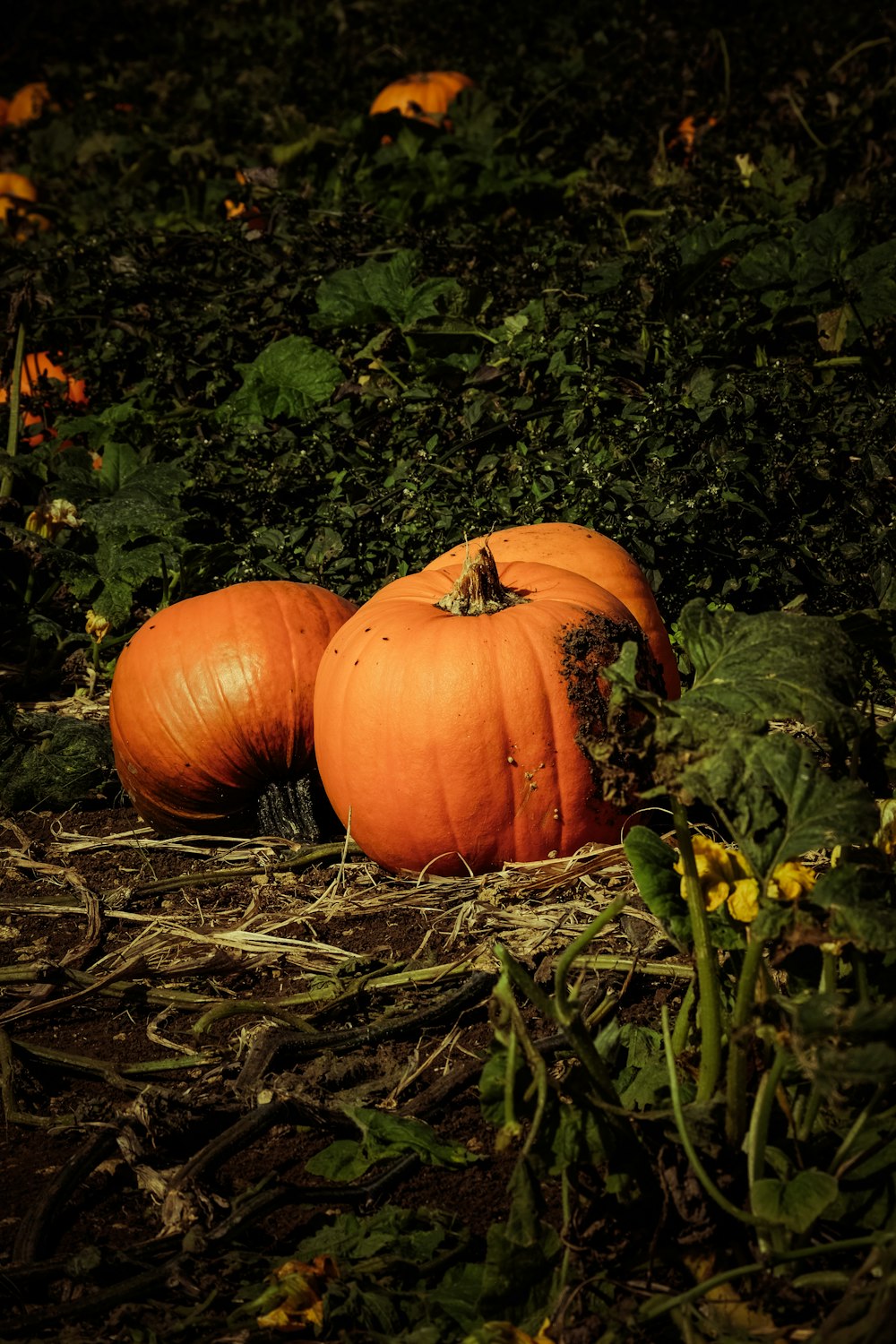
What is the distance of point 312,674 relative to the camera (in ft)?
9.39

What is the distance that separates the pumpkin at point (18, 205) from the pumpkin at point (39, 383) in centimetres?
123

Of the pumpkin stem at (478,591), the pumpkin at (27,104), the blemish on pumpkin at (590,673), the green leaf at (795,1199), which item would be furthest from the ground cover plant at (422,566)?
the pumpkin at (27,104)

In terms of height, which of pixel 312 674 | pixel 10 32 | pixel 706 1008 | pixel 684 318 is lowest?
pixel 706 1008

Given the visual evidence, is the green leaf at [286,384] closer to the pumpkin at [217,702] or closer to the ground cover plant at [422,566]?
the ground cover plant at [422,566]

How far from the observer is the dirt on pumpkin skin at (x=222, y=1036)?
4.99ft

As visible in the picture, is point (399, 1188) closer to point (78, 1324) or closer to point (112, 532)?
point (78, 1324)

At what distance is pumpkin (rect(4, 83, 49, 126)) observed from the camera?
8.23m

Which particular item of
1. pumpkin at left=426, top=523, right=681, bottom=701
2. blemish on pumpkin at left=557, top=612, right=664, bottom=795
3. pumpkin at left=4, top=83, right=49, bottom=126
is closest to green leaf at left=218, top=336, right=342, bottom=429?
pumpkin at left=426, top=523, right=681, bottom=701

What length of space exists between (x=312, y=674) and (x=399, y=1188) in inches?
58.7

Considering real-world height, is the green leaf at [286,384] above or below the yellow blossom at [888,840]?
above

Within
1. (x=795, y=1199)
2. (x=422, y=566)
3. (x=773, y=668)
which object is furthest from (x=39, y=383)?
(x=795, y=1199)

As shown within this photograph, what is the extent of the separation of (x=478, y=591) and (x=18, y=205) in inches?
200

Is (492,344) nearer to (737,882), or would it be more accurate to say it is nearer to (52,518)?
(52,518)

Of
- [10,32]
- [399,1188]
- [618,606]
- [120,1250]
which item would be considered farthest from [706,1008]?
[10,32]
